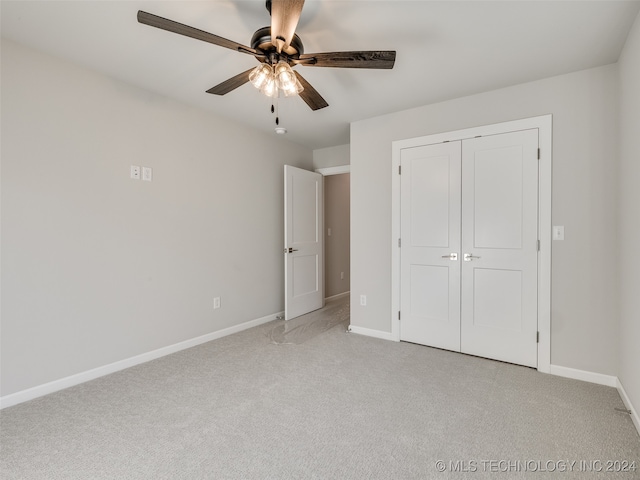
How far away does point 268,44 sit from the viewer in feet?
5.74

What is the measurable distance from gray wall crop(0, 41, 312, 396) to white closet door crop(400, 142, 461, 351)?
181 centimetres

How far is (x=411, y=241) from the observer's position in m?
3.25

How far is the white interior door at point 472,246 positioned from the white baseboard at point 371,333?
0.14 metres

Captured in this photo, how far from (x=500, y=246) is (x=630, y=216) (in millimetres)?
889

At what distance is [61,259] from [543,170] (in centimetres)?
369

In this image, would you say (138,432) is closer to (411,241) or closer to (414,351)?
(414,351)

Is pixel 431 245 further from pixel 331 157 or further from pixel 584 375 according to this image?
pixel 331 157

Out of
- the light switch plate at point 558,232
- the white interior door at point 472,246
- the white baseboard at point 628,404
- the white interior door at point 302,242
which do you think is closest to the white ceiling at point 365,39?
the white interior door at point 472,246

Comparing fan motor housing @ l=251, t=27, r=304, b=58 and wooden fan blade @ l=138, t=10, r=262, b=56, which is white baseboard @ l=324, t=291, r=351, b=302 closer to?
fan motor housing @ l=251, t=27, r=304, b=58

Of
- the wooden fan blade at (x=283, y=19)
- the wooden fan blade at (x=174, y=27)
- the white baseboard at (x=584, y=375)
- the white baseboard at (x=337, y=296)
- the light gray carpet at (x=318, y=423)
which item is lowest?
the light gray carpet at (x=318, y=423)

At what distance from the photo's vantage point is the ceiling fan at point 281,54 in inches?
58.6

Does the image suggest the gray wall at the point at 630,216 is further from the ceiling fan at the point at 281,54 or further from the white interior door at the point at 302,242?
the white interior door at the point at 302,242

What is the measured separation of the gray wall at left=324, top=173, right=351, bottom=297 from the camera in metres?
5.32

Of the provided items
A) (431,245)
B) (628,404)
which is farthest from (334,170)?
(628,404)
